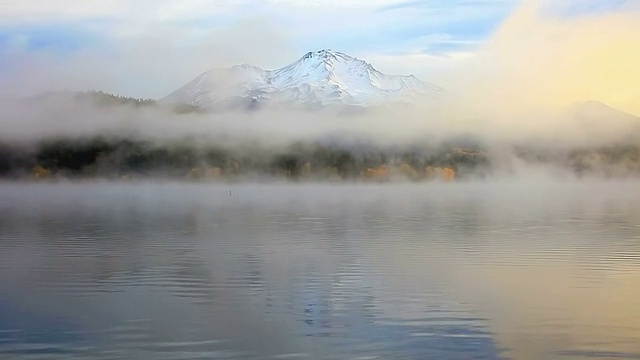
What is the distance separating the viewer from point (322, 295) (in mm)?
27516

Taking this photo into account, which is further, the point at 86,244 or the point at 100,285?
the point at 86,244

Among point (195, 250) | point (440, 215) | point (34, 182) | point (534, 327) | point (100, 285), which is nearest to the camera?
point (534, 327)

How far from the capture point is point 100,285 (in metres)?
29.3

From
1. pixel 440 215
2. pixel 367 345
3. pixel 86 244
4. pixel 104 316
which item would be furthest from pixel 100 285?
pixel 440 215

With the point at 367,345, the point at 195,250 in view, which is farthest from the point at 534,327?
the point at 195,250

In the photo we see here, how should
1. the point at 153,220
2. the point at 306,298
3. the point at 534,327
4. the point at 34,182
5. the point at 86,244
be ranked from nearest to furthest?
the point at 534,327 < the point at 306,298 < the point at 86,244 < the point at 153,220 < the point at 34,182

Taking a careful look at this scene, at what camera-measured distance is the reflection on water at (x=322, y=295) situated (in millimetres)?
20469

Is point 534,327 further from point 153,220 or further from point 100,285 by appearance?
point 153,220

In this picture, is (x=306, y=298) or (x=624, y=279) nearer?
(x=306, y=298)

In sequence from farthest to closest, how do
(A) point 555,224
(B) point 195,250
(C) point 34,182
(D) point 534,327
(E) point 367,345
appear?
(C) point 34,182
(A) point 555,224
(B) point 195,250
(D) point 534,327
(E) point 367,345

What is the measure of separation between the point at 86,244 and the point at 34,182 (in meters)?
145

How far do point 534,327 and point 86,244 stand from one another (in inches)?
1083

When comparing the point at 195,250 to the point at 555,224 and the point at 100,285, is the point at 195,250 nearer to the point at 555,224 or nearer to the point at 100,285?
the point at 100,285

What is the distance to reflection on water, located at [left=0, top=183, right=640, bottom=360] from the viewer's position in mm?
20469
